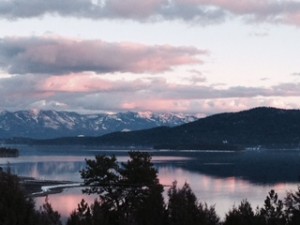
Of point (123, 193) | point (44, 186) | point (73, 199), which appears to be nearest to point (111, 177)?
point (123, 193)

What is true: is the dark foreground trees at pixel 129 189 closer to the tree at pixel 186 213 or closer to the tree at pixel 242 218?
the tree at pixel 186 213

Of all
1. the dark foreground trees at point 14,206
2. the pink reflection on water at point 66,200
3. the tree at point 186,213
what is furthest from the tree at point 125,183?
the dark foreground trees at point 14,206

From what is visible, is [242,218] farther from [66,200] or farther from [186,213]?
[66,200]

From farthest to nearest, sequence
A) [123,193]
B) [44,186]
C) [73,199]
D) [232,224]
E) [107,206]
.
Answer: [44,186] < [73,199] < [123,193] < [107,206] < [232,224]

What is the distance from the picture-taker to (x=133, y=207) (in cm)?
6147

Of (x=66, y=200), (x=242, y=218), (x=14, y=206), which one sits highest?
(x=14, y=206)

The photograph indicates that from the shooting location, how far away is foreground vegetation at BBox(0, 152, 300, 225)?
36.6 metres

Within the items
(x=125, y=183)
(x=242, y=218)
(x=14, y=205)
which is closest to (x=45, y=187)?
(x=125, y=183)

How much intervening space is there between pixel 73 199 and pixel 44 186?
2612 cm

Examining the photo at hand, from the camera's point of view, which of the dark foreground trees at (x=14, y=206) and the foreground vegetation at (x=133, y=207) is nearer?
the dark foreground trees at (x=14, y=206)

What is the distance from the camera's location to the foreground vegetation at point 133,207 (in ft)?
120

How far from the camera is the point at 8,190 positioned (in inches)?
1452

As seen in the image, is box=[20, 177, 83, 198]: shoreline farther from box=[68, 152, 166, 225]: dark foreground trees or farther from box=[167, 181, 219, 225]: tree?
box=[167, 181, 219, 225]: tree

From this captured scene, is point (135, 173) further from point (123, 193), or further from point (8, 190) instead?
point (8, 190)
